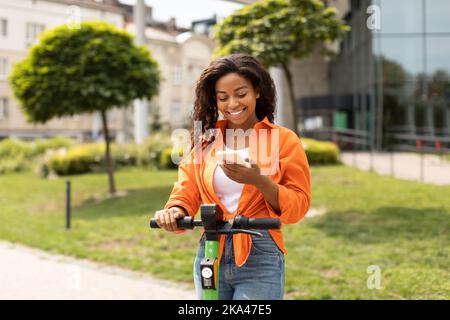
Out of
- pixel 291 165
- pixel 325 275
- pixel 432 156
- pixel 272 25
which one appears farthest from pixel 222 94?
pixel 432 156

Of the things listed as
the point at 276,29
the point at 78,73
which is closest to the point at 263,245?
the point at 276,29

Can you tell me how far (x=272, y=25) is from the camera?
883 centimetres

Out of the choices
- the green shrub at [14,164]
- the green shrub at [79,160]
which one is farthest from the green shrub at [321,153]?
the green shrub at [14,164]

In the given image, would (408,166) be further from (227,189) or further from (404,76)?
(227,189)

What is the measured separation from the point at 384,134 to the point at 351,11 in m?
5.76

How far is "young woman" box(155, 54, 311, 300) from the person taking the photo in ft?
7.34

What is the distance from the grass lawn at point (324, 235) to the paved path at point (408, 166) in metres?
0.87

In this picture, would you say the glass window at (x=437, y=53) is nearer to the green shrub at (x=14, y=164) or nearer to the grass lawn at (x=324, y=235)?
the grass lawn at (x=324, y=235)

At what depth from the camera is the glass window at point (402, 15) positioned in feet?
67.1

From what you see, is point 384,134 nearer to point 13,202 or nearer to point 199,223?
point 13,202

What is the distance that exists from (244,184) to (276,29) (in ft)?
22.7

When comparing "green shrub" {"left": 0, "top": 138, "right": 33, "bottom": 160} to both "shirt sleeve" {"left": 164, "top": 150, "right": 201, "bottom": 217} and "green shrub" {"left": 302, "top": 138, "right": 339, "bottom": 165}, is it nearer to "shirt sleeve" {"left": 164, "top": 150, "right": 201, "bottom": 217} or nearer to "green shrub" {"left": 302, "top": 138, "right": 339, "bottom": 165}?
"green shrub" {"left": 302, "top": 138, "right": 339, "bottom": 165}

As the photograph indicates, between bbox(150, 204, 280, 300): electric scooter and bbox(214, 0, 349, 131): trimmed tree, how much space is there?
262 inches

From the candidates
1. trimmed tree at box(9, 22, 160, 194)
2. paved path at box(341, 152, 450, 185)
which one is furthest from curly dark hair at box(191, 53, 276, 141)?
paved path at box(341, 152, 450, 185)
